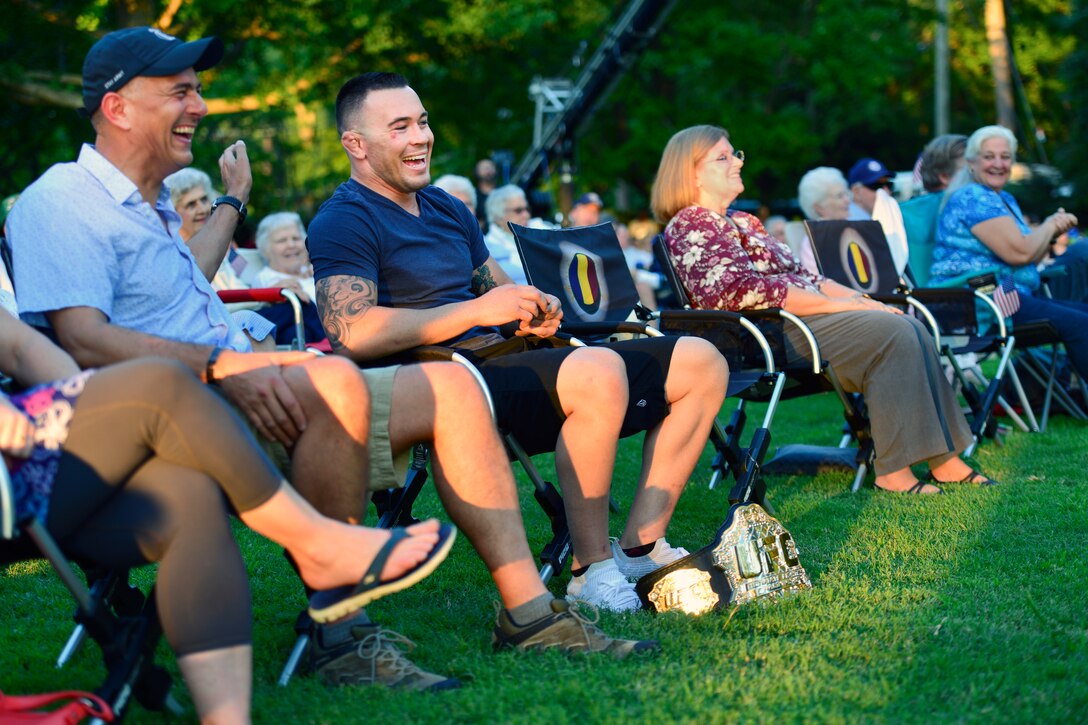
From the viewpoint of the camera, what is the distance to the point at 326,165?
32.0 metres

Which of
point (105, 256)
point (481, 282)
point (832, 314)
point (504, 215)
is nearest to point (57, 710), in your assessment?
point (105, 256)

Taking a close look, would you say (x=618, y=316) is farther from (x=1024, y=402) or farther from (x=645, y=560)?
(x=1024, y=402)

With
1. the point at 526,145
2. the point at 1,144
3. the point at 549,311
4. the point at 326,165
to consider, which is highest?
the point at 549,311

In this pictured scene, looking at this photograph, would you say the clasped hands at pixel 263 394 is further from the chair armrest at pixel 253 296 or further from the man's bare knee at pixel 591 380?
the chair armrest at pixel 253 296

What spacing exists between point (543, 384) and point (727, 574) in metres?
0.71

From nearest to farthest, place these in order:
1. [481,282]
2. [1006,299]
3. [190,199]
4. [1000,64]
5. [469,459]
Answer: [469,459]
[481,282]
[190,199]
[1006,299]
[1000,64]

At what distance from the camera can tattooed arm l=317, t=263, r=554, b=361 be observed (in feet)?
11.3

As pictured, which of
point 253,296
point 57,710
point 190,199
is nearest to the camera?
point 57,710

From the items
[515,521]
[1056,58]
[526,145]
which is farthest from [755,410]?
[1056,58]

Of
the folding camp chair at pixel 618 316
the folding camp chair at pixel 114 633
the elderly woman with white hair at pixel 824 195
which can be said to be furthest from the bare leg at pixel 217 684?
the elderly woman with white hair at pixel 824 195

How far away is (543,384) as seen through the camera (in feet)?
11.3

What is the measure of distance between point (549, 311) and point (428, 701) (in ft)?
4.44

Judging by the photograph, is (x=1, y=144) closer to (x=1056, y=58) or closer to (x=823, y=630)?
(x=823, y=630)

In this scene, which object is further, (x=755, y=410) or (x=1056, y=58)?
(x=1056, y=58)
